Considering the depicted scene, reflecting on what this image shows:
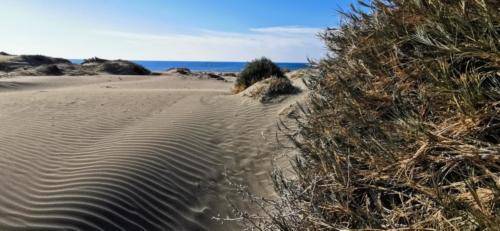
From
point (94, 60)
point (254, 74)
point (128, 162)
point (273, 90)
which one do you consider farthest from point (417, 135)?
point (94, 60)

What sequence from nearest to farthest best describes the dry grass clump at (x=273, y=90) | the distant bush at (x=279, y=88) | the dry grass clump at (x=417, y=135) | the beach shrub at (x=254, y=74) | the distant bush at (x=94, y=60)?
the dry grass clump at (x=417, y=135) → the dry grass clump at (x=273, y=90) → the distant bush at (x=279, y=88) → the beach shrub at (x=254, y=74) → the distant bush at (x=94, y=60)

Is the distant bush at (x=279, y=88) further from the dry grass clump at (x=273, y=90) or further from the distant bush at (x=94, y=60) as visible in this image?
the distant bush at (x=94, y=60)

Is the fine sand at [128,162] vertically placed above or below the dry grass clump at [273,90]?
below

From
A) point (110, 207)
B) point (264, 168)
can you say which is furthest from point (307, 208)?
point (264, 168)

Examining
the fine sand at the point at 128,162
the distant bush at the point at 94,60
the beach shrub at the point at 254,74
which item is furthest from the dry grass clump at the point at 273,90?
the distant bush at the point at 94,60

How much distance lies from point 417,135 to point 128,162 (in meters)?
4.65

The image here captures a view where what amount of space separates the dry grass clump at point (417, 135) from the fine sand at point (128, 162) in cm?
163

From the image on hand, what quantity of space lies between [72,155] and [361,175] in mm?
5077

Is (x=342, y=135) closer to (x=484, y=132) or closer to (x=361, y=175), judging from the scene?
(x=361, y=175)

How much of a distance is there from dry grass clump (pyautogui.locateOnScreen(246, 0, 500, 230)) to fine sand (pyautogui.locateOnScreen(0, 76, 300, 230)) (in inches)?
64.3

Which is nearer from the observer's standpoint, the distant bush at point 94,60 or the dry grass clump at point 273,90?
the dry grass clump at point 273,90

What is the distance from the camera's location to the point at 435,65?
10.1 feet

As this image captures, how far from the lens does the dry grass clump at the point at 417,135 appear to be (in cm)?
248

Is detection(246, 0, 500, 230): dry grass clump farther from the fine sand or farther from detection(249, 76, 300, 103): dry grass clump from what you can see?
detection(249, 76, 300, 103): dry grass clump
